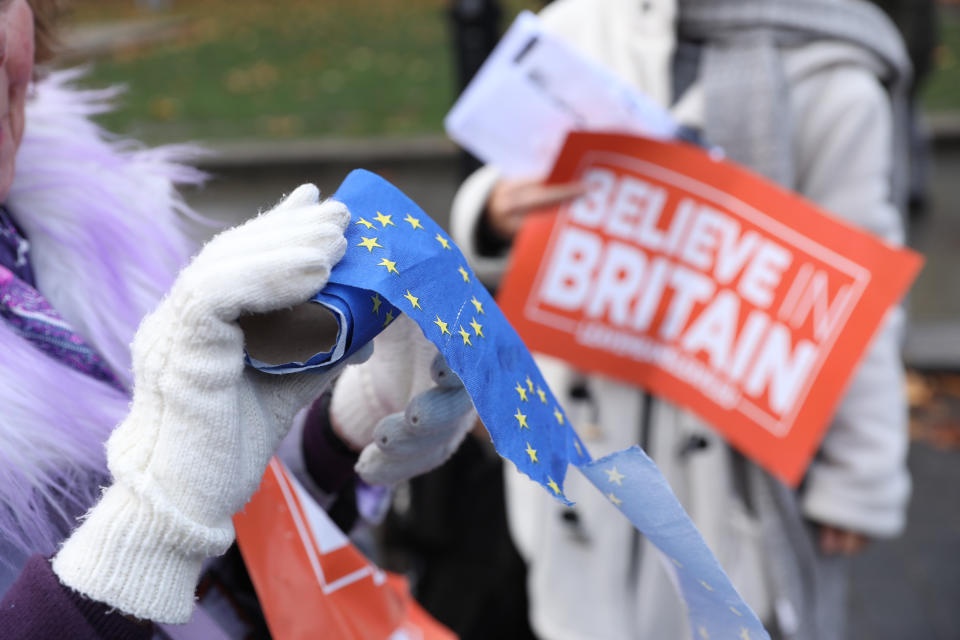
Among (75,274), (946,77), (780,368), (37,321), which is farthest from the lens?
(946,77)

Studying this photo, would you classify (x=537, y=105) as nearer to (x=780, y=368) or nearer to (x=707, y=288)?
(x=707, y=288)

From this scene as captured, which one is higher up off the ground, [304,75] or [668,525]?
[668,525]

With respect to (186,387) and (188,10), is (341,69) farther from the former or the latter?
(186,387)

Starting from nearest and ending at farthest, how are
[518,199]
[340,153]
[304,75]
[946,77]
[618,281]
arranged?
[618,281] → [518,199] → [340,153] → [946,77] → [304,75]

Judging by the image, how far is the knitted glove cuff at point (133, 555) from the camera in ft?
2.39

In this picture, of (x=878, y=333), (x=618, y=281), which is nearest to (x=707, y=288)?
(x=618, y=281)

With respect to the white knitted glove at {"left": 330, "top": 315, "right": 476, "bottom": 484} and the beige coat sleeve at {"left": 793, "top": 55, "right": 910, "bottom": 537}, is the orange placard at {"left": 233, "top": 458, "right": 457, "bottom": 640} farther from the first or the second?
the beige coat sleeve at {"left": 793, "top": 55, "right": 910, "bottom": 537}

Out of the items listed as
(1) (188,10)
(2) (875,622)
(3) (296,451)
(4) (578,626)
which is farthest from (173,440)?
(1) (188,10)

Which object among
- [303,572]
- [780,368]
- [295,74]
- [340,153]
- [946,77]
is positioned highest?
[303,572]

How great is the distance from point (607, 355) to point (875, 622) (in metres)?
1.77

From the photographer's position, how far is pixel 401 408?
100 cm

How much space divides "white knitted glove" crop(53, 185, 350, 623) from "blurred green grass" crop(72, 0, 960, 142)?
612 centimetres

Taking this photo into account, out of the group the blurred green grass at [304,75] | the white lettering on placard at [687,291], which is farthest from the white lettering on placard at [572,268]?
the blurred green grass at [304,75]

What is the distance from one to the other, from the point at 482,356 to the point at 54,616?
40cm
